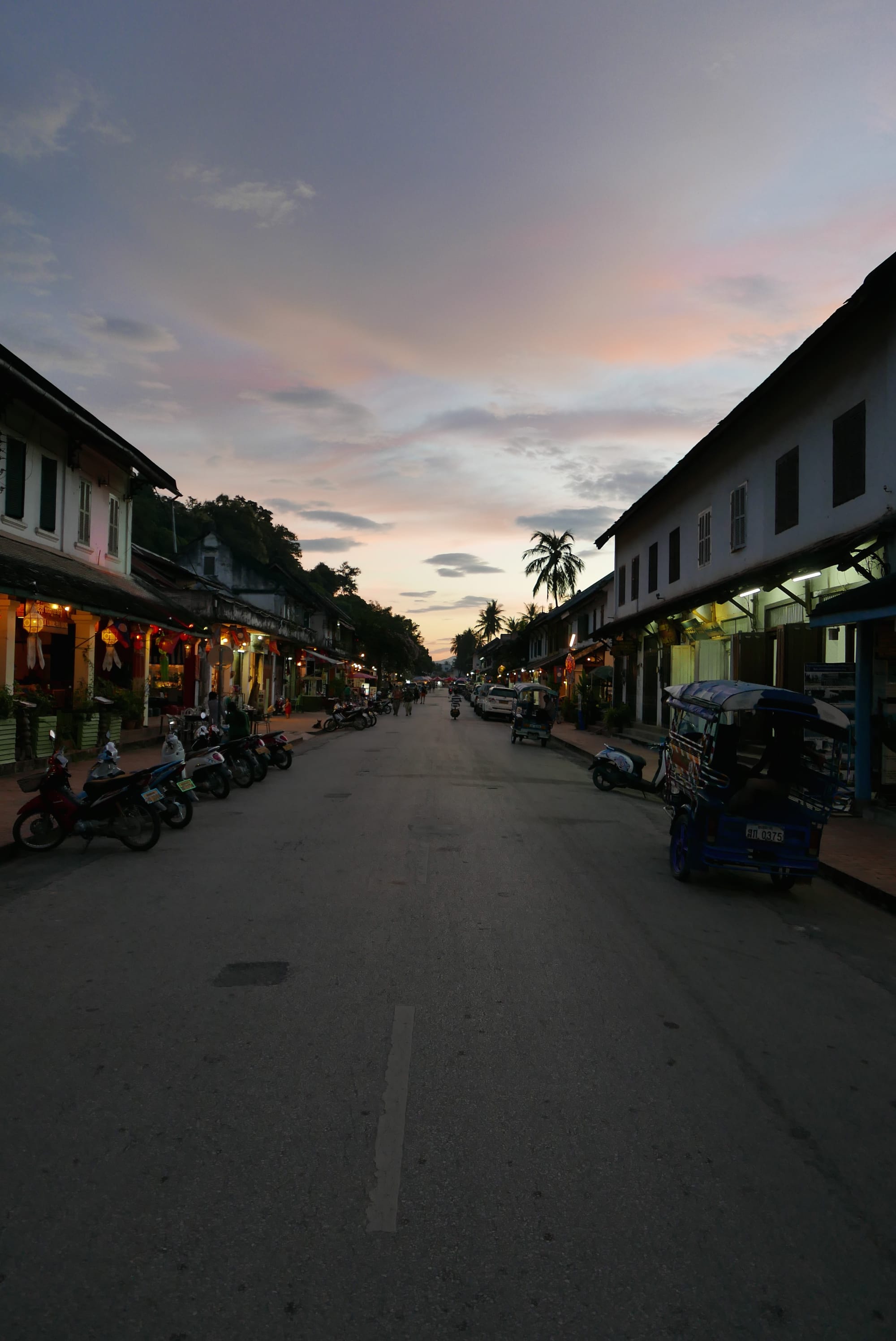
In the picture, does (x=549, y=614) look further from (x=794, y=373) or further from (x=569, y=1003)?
(x=569, y=1003)

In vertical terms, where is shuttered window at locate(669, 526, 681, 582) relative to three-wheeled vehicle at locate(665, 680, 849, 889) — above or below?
above

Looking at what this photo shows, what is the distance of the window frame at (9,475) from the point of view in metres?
17.2

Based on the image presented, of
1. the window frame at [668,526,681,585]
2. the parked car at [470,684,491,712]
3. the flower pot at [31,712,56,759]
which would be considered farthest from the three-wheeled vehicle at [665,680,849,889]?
the parked car at [470,684,491,712]

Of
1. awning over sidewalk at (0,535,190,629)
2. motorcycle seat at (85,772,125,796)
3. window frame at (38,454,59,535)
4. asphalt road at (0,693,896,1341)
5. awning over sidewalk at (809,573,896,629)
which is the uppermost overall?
window frame at (38,454,59,535)

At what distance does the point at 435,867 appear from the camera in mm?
8953

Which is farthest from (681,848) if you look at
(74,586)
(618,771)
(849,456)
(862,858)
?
(74,586)

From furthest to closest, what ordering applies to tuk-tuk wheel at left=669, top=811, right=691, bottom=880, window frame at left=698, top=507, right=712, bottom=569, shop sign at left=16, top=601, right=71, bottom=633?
1. window frame at left=698, top=507, right=712, bottom=569
2. shop sign at left=16, top=601, right=71, bottom=633
3. tuk-tuk wheel at left=669, top=811, right=691, bottom=880

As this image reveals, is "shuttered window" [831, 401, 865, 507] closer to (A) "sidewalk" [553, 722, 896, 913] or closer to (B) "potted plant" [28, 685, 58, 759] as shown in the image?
(A) "sidewalk" [553, 722, 896, 913]

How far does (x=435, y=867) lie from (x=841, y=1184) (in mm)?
5786

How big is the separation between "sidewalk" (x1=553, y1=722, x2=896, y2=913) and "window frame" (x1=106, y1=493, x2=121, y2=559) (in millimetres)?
18980

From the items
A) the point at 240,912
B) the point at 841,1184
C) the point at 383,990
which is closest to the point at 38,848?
the point at 240,912

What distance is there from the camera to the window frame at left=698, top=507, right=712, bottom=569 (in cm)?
2362

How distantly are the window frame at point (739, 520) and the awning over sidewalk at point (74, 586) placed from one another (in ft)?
46.3

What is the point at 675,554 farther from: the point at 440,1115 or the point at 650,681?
the point at 440,1115
